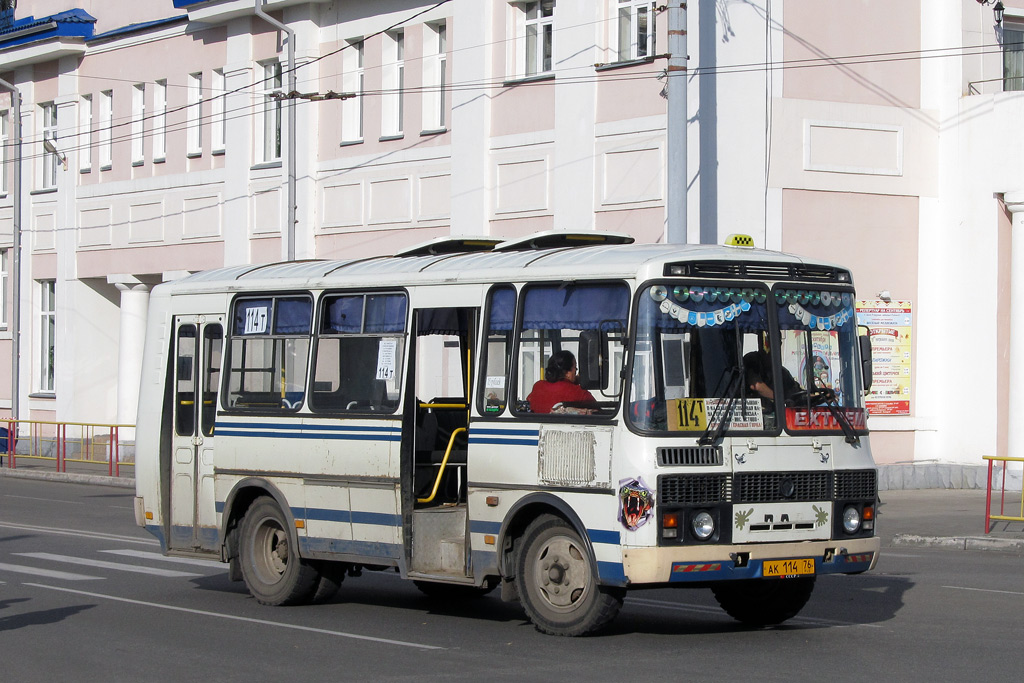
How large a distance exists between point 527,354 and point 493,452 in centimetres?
76

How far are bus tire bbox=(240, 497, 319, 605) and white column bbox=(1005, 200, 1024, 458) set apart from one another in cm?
1570

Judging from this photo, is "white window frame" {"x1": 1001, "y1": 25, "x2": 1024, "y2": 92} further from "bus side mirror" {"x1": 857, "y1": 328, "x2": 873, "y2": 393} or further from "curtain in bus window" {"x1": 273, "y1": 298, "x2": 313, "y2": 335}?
"curtain in bus window" {"x1": 273, "y1": 298, "x2": 313, "y2": 335}

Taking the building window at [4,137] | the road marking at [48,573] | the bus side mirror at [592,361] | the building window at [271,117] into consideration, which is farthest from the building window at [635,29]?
the building window at [4,137]

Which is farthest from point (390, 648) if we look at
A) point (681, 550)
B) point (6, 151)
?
point (6, 151)

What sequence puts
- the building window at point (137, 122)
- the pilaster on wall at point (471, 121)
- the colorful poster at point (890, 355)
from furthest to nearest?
the building window at point (137, 122) → the pilaster on wall at point (471, 121) → the colorful poster at point (890, 355)

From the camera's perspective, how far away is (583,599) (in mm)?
10523

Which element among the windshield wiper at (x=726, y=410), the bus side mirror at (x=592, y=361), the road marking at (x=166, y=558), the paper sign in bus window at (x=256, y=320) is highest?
the paper sign in bus window at (x=256, y=320)

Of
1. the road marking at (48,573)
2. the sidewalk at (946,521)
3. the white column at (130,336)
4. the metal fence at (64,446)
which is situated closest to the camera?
the road marking at (48,573)

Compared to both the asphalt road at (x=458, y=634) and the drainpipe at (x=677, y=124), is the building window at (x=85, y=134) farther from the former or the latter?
the asphalt road at (x=458, y=634)

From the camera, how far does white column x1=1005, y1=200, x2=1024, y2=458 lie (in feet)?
82.8

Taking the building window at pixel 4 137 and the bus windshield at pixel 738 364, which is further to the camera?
the building window at pixel 4 137

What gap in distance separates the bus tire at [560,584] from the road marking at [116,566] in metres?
5.51

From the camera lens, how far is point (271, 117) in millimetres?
33594

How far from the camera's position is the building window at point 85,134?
3931cm
